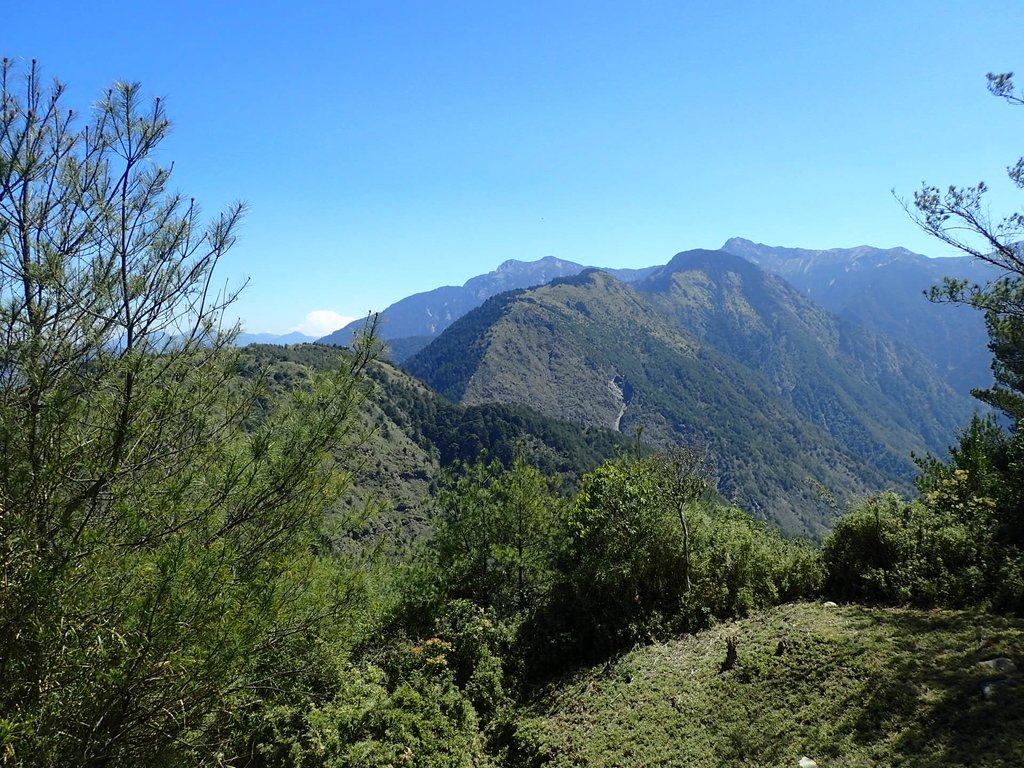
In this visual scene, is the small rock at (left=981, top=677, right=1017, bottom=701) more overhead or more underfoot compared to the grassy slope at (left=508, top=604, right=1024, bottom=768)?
more overhead

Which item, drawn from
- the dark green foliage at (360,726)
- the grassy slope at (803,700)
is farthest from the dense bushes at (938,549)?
the dark green foliage at (360,726)

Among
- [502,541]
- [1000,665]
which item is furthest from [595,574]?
[1000,665]

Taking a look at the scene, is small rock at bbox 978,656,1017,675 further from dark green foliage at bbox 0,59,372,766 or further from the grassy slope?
dark green foliage at bbox 0,59,372,766

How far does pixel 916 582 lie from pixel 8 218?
11924mm

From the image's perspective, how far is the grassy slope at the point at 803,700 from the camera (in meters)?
5.20

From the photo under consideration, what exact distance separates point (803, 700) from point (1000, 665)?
6.89ft

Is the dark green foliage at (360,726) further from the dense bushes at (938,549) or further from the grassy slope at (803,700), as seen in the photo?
the dense bushes at (938,549)

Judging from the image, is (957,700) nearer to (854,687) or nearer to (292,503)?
(854,687)

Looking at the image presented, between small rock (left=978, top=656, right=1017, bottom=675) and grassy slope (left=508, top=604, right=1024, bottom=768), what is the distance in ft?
0.41

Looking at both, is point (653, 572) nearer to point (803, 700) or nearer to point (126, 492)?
point (803, 700)

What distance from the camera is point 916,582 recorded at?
8.34 m

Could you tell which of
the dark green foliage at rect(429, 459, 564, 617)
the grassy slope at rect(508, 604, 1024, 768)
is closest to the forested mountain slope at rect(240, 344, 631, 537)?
the dark green foliage at rect(429, 459, 564, 617)

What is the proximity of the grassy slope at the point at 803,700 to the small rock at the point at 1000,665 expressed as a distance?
125mm

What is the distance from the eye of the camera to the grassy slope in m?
5.20
